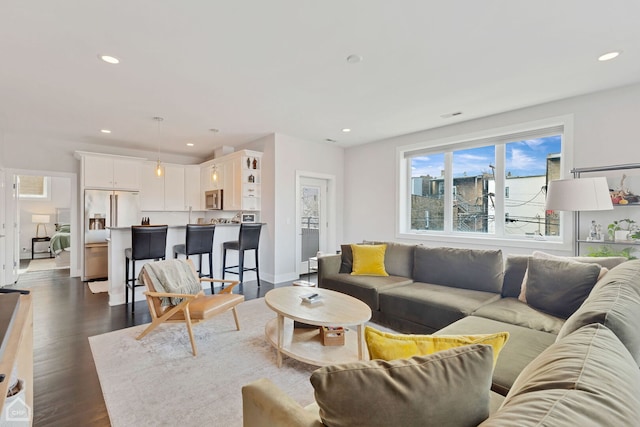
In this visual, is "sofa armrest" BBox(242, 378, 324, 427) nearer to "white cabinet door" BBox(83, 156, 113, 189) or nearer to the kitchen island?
the kitchen island

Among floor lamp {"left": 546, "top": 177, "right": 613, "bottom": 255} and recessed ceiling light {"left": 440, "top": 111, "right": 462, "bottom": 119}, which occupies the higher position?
recessed ceiling light {"left": 440, "top": 111, "right": 462, "bottom": 119}

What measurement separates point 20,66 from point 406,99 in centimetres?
403

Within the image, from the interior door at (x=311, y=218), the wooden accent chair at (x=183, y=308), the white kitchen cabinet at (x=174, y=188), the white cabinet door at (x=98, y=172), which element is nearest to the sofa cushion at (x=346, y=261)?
the wooden accent chair at (x=183, y=308)

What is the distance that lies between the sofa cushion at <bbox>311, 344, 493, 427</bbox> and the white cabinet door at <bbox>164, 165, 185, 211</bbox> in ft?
21.9

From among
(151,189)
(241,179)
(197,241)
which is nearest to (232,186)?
(241,179)

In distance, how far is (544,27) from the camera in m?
2.26

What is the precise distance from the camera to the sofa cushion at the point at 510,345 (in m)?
1.48

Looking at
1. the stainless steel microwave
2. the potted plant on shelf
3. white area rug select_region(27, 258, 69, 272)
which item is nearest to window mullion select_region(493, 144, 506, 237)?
the potted plant on shelf

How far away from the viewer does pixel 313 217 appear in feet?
20.3

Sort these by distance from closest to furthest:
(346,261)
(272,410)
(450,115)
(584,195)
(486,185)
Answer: (272,410) → (584,195) → (346,261) → (450,115) → (486,185)

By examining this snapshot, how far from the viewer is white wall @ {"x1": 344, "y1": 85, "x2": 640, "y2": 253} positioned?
132 inches

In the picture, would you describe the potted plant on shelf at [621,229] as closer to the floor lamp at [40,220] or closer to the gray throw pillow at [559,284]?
the gray throw pillow at [559,284]

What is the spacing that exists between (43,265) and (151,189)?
326cm

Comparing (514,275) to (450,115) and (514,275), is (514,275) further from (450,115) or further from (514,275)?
(450,115)
